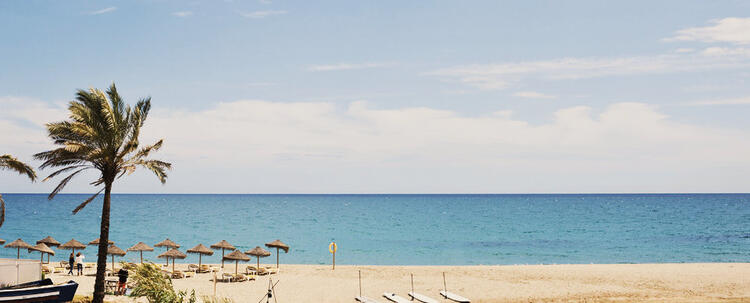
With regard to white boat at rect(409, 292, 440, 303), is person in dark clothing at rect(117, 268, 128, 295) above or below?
above

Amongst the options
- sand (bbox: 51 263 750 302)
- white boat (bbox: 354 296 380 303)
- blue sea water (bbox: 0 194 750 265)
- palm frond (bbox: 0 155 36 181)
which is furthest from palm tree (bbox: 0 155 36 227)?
blue sea water (bbox: 0 194 750 265)

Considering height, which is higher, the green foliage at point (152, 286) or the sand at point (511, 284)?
the green foliage at point (152, 286)

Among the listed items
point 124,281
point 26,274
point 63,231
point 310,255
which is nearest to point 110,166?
point 26,274

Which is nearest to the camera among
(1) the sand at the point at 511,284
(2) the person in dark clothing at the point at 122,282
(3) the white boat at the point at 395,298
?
(3) the white boat at the point at 395,298

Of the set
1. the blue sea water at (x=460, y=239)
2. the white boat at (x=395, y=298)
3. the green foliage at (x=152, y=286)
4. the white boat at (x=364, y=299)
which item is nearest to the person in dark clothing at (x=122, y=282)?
the green foliage at (x=152, y=286)

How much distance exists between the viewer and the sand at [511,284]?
85.5 feet

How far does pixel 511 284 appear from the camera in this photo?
30.2 m

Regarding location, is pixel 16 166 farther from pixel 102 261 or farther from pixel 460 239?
pixel 460 239

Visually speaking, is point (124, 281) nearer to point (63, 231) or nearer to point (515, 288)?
point (515, 288)

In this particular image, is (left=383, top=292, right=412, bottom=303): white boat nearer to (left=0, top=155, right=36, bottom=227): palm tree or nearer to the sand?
the sand

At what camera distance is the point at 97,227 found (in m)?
93.3

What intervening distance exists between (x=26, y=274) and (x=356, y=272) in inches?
762

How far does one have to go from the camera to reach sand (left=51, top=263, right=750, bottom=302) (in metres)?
26.0

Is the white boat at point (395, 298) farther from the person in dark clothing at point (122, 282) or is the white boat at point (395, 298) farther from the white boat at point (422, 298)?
the person in dark clothing at point (122, 282)
